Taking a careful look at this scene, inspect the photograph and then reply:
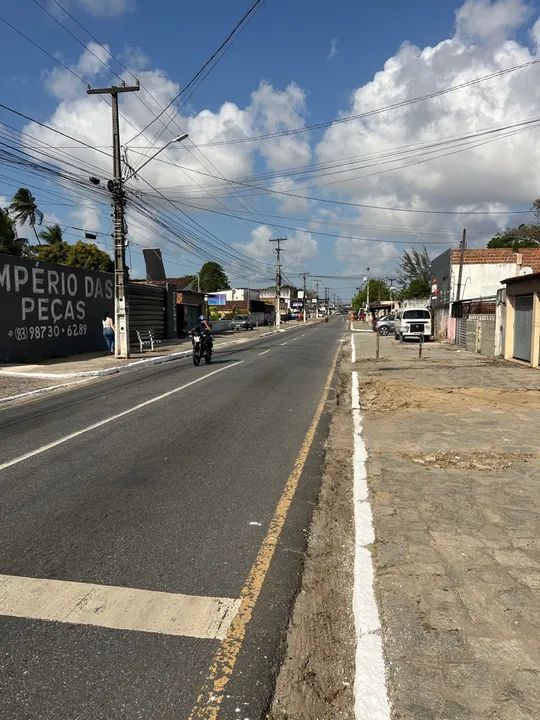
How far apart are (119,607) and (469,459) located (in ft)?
16.3

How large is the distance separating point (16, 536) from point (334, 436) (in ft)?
17.0

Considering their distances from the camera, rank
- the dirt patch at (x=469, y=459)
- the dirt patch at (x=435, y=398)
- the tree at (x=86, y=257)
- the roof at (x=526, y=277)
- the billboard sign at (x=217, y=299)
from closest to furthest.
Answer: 1. the dirt patch at (x=469, y=459)
2. the dirt patch at (x=435, y=398)
3. the roof at (x=526, y=277)
4. the tree at (x=86, y=257)
5. the billboard sign at (x=217, y=299)

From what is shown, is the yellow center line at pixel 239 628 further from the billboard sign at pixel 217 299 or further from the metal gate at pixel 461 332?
the billboard sign at pixel 217 299

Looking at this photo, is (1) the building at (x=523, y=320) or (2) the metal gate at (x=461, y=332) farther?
(2) the metal gate at (x=461, y=332)

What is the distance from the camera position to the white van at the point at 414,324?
36344 millimetres

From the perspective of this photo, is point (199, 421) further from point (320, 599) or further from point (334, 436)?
point (320, 599)

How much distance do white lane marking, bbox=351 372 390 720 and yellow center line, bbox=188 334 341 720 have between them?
0.65 meters

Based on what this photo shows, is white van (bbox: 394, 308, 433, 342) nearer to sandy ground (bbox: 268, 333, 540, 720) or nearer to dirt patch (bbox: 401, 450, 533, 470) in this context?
sandy ground (bbox: 268, 333, 540, 720)

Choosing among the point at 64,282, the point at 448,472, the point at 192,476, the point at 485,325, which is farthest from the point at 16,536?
the point at 485,325

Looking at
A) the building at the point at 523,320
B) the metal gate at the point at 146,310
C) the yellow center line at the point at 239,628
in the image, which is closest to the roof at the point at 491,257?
the building at the point at 523,320

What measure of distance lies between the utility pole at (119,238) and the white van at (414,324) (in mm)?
19060

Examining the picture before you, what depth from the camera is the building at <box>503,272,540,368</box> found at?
18.8m

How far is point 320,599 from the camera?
3824 mm

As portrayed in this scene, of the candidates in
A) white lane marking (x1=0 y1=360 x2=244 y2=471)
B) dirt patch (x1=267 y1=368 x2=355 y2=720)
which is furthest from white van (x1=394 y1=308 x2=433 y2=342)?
dirt patch (x1=267 y1=368 x2=355 y2=720)
